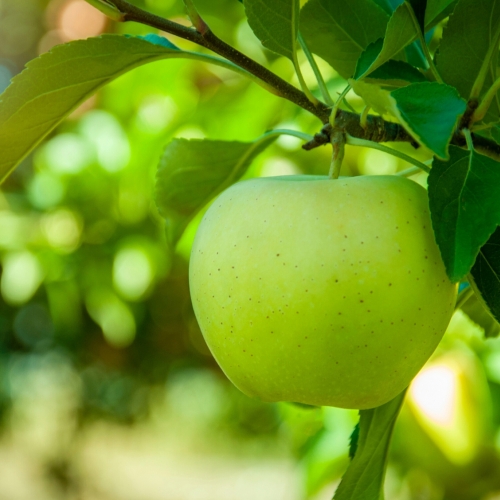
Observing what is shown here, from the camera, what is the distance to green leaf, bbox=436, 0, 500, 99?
1.25 feet

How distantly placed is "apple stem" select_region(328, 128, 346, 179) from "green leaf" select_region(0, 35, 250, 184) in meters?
0.09

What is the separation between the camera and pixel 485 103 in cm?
38

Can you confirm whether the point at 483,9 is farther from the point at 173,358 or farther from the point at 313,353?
the point at 173,358

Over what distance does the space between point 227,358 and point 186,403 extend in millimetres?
1331

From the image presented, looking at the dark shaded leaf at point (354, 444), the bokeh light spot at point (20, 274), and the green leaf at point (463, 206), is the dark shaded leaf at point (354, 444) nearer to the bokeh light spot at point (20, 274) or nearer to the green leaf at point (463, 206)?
the green leaf at point (463, 206)

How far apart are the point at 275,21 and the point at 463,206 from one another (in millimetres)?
158

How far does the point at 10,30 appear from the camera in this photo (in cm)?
193

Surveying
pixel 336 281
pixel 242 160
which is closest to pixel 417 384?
pixel 242 160

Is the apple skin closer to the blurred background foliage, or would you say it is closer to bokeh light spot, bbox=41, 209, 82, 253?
the blurred background foliage

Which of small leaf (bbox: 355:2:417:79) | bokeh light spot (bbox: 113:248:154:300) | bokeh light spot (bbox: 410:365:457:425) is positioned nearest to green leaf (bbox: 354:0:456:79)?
small leaf (bbox: 355:2:417:79)

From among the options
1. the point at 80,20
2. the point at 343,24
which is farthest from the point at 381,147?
the point at 80,20

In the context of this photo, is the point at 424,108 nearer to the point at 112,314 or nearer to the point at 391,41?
the point at 391,41

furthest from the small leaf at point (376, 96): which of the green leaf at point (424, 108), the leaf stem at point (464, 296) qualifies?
the leaf stem at point (464, 296)

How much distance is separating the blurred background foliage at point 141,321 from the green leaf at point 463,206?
366 mm
